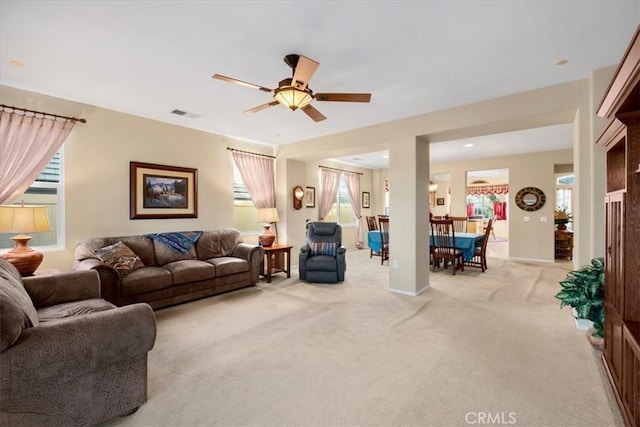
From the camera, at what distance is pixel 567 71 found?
2930 millimetres

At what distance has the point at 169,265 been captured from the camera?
402 cm

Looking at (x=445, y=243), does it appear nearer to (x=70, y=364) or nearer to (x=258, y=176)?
(x=258, y=176)

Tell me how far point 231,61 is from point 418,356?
10.1 feet

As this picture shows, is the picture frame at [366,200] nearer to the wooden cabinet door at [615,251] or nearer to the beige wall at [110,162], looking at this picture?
the beige wall at [110,162]

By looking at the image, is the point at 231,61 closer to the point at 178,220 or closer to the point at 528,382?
the point at 178,220

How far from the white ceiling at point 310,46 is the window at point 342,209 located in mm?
4648

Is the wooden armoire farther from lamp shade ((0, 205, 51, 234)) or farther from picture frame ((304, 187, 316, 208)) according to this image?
picture frame ((304, 187, 316, 208))

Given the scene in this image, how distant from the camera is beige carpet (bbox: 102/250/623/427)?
6.06 feet

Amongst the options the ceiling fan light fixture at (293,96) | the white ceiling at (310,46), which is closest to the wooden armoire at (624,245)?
the white ceiling at (310,46)

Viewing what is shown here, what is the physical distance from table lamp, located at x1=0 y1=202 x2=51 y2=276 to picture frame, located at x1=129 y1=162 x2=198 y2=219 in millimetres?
1313

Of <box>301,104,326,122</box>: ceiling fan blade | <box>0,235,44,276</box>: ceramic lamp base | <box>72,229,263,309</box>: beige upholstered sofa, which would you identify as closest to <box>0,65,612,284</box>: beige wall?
<box>72,229,263,309</box>: beige upholstered sofa

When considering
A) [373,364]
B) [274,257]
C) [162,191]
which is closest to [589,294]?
[373,364]

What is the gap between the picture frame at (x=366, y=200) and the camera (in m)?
9.06

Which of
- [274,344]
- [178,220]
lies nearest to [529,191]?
[274,344]
